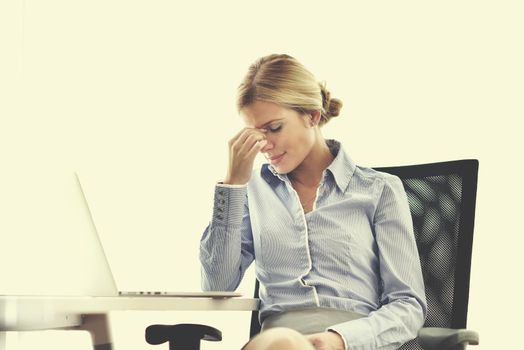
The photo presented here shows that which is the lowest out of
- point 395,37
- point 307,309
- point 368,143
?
point 307,309

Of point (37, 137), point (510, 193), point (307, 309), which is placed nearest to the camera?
point (307, 309)

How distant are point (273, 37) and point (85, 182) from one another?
77 cm

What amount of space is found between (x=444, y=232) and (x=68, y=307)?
84 centimetres

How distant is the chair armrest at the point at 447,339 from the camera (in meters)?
1.37

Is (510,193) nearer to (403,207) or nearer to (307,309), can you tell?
(403,207)

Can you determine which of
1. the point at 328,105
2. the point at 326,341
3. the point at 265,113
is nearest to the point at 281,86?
the point at 265,113

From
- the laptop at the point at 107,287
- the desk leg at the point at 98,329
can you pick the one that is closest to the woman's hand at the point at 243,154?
the laptop at the point at 107,287

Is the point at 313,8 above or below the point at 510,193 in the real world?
above

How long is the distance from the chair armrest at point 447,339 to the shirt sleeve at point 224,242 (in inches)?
18.0

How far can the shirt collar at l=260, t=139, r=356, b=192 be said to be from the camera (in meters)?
1.67

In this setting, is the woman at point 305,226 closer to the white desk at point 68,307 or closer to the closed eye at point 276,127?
the closed eye at point 276,127

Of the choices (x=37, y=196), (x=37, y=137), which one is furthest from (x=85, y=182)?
(x=37, y=196)

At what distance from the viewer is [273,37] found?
8.07 feet

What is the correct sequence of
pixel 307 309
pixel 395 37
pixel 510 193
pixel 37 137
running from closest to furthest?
1. pixel 307 309
2. pixel 37 137
3. pixel 510 193
4. pixel 395 37
